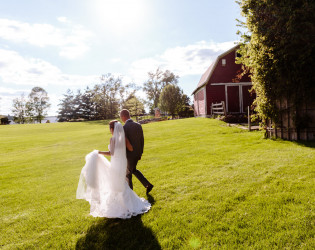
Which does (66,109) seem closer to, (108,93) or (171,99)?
(108,93)

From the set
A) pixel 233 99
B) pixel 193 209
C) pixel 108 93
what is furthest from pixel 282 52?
pixel 108 93

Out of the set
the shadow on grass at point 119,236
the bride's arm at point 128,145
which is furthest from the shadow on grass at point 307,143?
the shadow on grass at point 119,236

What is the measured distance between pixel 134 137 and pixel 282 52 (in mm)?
7588

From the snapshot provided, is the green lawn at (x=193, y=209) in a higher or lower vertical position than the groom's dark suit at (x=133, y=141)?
lower

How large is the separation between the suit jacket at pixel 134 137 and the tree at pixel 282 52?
292 inches

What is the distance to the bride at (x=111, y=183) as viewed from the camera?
4.32 meters

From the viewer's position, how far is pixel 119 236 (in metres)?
3.79

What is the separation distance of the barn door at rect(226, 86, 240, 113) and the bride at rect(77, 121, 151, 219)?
21.3 meters

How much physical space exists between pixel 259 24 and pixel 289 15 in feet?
3.73

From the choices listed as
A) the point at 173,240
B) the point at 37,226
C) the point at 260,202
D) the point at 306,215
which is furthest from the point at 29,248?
the point at 306,215

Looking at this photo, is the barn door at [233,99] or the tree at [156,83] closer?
the barn door at [233,99]

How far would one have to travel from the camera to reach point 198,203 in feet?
15.0

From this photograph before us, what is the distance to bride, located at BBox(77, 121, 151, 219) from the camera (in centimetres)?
432

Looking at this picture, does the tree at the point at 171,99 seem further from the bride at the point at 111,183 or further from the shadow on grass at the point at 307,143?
the bride at the point at 111,183
